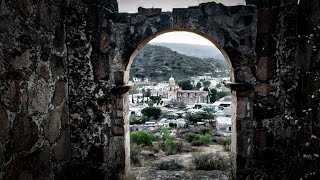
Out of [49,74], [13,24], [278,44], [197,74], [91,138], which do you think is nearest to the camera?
[13,24]

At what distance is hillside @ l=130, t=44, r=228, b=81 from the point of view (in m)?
34.7

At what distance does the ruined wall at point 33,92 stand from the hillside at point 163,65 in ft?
98.1

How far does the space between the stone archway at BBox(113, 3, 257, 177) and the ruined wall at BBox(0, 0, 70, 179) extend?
758 mm

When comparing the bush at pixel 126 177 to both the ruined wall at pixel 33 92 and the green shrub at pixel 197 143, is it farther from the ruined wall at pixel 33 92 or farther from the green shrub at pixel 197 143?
the green shrub at pixel 197 143

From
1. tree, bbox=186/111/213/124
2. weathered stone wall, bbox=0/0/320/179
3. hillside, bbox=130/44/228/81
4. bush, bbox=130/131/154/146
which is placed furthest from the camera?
hillside, bbox=130/44/228/81

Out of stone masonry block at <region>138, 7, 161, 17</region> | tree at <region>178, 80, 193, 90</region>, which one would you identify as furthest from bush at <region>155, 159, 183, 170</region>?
tree at <region>178, 80, 193, 90</region>

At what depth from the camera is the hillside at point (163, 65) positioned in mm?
34719

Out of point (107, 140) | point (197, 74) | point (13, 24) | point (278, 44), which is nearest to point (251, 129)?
point (278, 44)

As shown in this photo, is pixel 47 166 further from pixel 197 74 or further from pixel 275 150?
pixel 197 74

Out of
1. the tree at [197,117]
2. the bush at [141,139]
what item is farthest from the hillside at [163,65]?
the bush at [141,139]

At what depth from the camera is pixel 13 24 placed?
238 centimetres

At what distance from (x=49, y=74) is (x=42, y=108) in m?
0.42

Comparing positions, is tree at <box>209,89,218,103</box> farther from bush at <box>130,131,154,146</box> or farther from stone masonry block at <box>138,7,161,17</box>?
stone masonry block at <box>138,7,161,17</box>

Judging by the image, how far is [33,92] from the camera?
9.12ft
